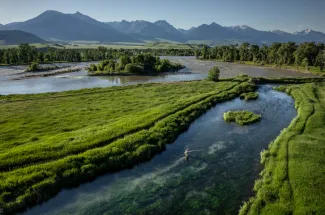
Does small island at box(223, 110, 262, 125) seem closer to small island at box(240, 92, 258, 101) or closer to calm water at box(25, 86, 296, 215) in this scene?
calm water at box(25, 86, 296, 215)

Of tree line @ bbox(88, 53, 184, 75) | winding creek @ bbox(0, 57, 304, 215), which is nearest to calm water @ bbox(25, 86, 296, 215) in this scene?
winding creek @ bbox(0, 57, 304, 215)

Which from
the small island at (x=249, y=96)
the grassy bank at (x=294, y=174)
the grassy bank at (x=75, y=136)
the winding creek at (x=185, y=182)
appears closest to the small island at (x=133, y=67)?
the grassy bank at (x=75, y=136)

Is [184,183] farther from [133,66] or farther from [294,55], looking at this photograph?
[294,55]

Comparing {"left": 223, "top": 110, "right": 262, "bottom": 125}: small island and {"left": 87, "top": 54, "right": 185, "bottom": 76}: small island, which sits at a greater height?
{"left": 87, "top": 54, "right": 185, "bottom": 76}: small island

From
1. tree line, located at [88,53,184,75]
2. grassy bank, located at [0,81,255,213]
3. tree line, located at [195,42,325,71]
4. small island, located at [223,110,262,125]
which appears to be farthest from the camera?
tree line, located at [195,42,325,71]

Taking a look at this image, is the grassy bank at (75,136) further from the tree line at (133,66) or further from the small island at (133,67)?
the tree line at (133,66)

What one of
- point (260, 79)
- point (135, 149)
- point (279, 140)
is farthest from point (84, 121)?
point (260, 79)

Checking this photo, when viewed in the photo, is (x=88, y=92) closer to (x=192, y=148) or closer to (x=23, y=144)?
(x=23, y=144)
